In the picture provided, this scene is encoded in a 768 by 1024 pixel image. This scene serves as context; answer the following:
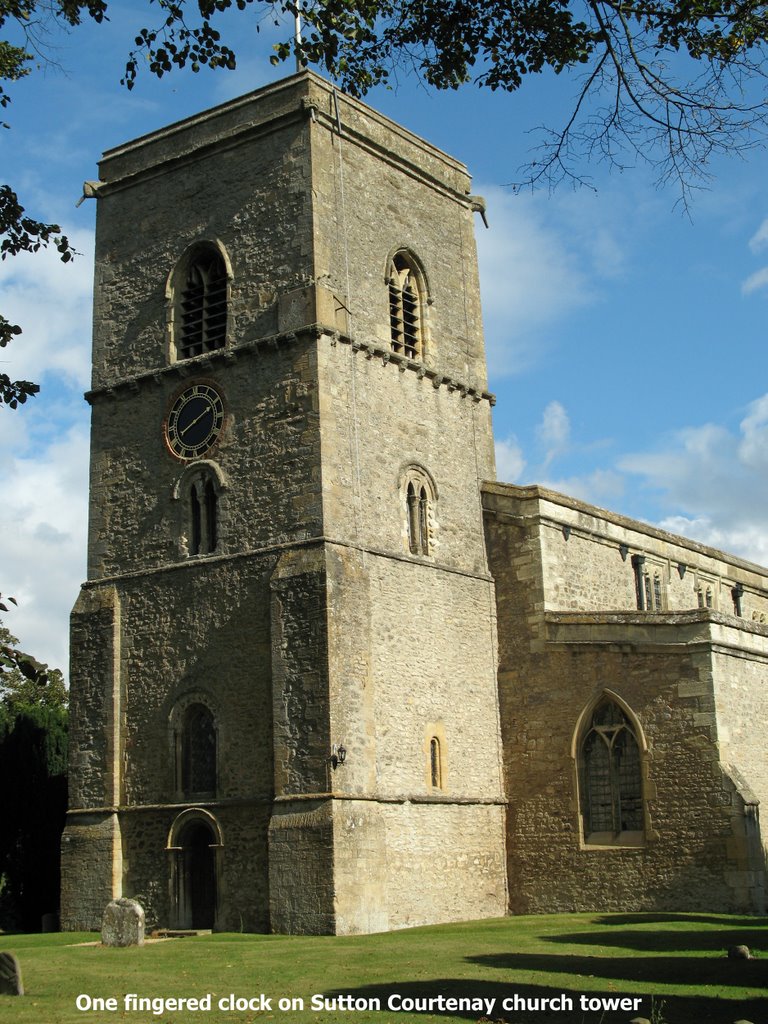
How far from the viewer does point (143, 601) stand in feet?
91.6

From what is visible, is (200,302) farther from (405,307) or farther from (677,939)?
(677,939)

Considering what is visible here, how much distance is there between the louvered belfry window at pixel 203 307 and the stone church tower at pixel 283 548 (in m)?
0.05

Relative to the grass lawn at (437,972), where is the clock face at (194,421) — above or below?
above

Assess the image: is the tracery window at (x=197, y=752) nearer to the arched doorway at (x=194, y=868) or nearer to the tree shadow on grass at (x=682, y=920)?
the arched doorway at (x=194, y=868)

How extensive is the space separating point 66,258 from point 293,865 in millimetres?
13678

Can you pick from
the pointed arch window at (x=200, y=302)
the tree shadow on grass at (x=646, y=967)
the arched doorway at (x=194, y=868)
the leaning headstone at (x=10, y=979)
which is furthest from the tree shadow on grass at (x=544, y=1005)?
the pointed arch window at (x=200, y=302)

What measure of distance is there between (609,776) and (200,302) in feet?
43.5

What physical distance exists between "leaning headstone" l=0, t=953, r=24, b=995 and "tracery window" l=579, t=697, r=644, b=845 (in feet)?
44.5

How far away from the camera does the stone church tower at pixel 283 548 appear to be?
24891 mm

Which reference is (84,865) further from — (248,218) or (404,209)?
(404,209)

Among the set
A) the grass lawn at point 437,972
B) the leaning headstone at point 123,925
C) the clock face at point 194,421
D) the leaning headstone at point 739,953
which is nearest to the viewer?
the grass lawn at point 437,972

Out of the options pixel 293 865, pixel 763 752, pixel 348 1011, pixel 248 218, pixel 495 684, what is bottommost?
pixel 348 1011

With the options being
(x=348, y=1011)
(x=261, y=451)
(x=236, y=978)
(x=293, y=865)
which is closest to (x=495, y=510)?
(x=261, y=451)

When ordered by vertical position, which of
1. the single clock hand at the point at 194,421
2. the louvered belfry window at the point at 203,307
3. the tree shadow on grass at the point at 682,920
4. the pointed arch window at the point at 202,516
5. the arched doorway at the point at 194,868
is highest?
the louvered belfry window at the point at 203,307
